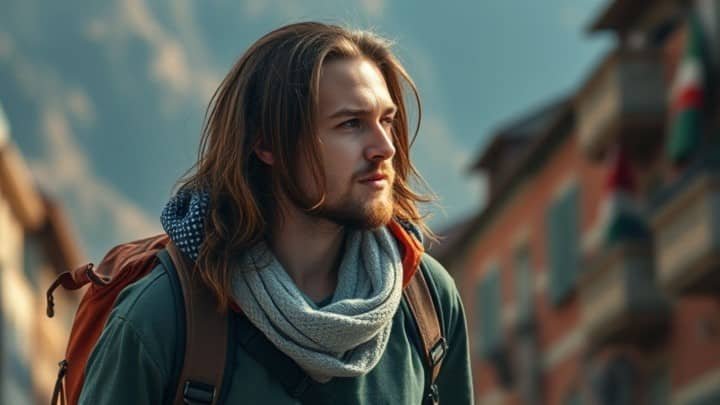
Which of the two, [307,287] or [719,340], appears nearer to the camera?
[307,287]

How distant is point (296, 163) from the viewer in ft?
13.1

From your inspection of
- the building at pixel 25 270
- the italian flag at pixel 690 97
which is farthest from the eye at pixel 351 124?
the building at pixel 25 270

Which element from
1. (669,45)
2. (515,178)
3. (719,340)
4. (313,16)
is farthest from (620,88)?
(313,16)

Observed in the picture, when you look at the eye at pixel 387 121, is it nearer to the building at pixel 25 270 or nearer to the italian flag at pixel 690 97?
the italian flag at pixel 690 97

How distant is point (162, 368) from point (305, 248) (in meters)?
0.46

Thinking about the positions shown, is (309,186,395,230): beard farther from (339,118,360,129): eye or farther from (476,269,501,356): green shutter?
(476,269,501,356): green shutter

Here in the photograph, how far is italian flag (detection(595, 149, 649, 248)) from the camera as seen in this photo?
27.4 metres

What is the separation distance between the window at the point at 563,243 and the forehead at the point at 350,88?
91.0 ft

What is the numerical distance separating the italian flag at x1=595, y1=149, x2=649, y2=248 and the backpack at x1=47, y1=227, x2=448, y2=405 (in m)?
23.5

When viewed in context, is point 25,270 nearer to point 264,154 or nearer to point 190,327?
point 264,154

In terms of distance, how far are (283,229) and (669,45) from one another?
76.2 ft

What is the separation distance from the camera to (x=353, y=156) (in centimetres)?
395

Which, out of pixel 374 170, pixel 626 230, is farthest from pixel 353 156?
pixel 626 230

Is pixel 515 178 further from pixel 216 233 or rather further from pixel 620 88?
pixel 216 233
